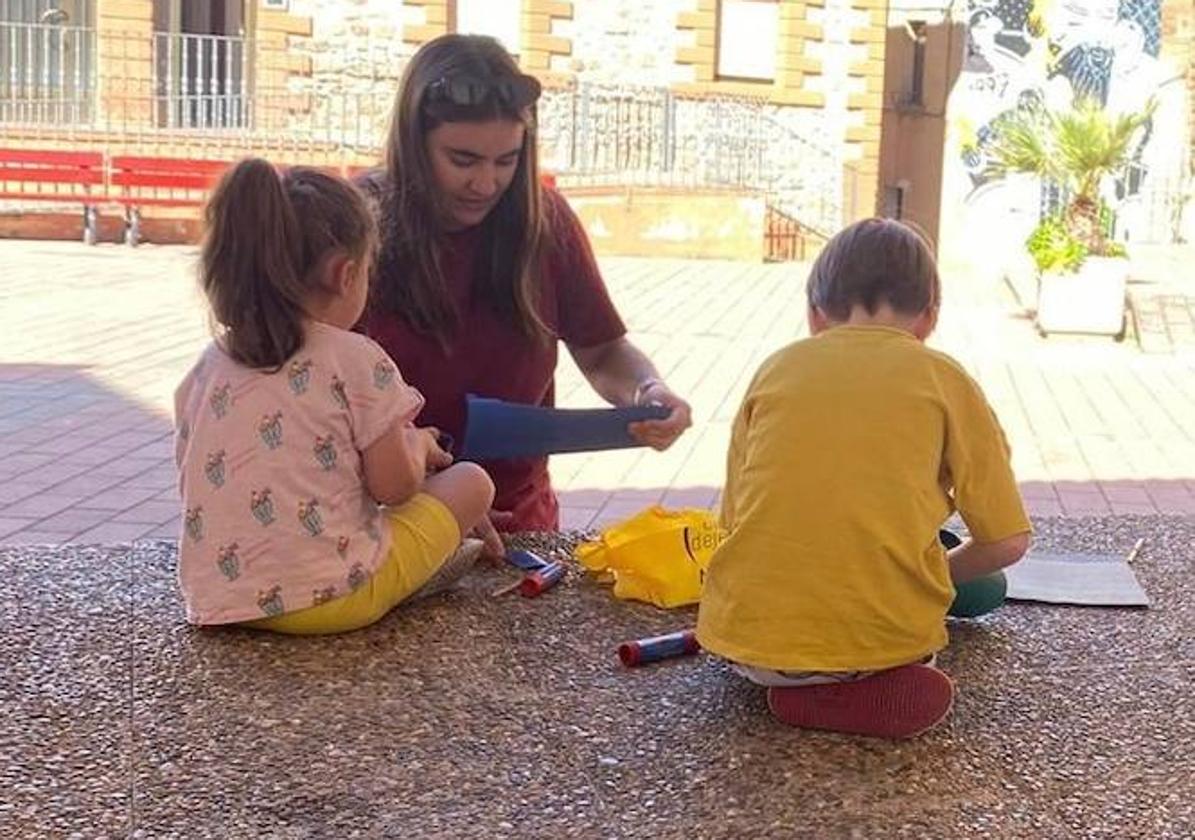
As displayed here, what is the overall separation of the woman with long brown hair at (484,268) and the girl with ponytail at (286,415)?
0.40m

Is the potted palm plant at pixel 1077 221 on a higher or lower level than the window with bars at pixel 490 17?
lower

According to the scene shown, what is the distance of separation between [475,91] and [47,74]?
740 inches

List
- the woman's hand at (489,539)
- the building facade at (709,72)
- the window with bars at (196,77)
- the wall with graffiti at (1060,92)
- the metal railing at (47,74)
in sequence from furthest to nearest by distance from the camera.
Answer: the wall with graffiti at (1060,92), the building facade at (709,72), the window with bars at (196,77), the metal railing at (47,74), the woman's hand at (489,539)

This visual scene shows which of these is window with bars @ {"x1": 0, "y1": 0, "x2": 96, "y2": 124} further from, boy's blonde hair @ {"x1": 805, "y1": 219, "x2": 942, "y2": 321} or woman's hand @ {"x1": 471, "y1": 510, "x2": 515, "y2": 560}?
boy's blonde hair @ {"x1": 805, "y1": 219, "x2": 942, "y2": 321}

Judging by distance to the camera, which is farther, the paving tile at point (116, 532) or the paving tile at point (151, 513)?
the paving tile at point (151, 513)

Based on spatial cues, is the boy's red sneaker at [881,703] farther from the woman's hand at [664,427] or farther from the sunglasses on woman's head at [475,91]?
the sunglasses on woman's head at [475,91]

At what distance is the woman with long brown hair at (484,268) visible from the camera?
3223 millimetres

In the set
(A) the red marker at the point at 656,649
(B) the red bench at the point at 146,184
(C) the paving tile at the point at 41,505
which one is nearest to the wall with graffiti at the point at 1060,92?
(B) the red bench at the point at 146,184

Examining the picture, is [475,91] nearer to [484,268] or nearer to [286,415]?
[484,268]

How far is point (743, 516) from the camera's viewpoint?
2.60 metres

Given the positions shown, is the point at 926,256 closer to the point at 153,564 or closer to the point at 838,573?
the point at 838,573

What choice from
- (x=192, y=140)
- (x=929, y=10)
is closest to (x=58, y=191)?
(x=192, y=140)

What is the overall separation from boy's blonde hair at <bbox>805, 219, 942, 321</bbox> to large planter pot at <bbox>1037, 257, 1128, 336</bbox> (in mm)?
9655

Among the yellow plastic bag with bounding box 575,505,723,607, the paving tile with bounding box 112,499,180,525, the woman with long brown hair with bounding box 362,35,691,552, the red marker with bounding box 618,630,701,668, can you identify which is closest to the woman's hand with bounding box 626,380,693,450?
the woman with long brown hair with bounding box 362,35,691,552
